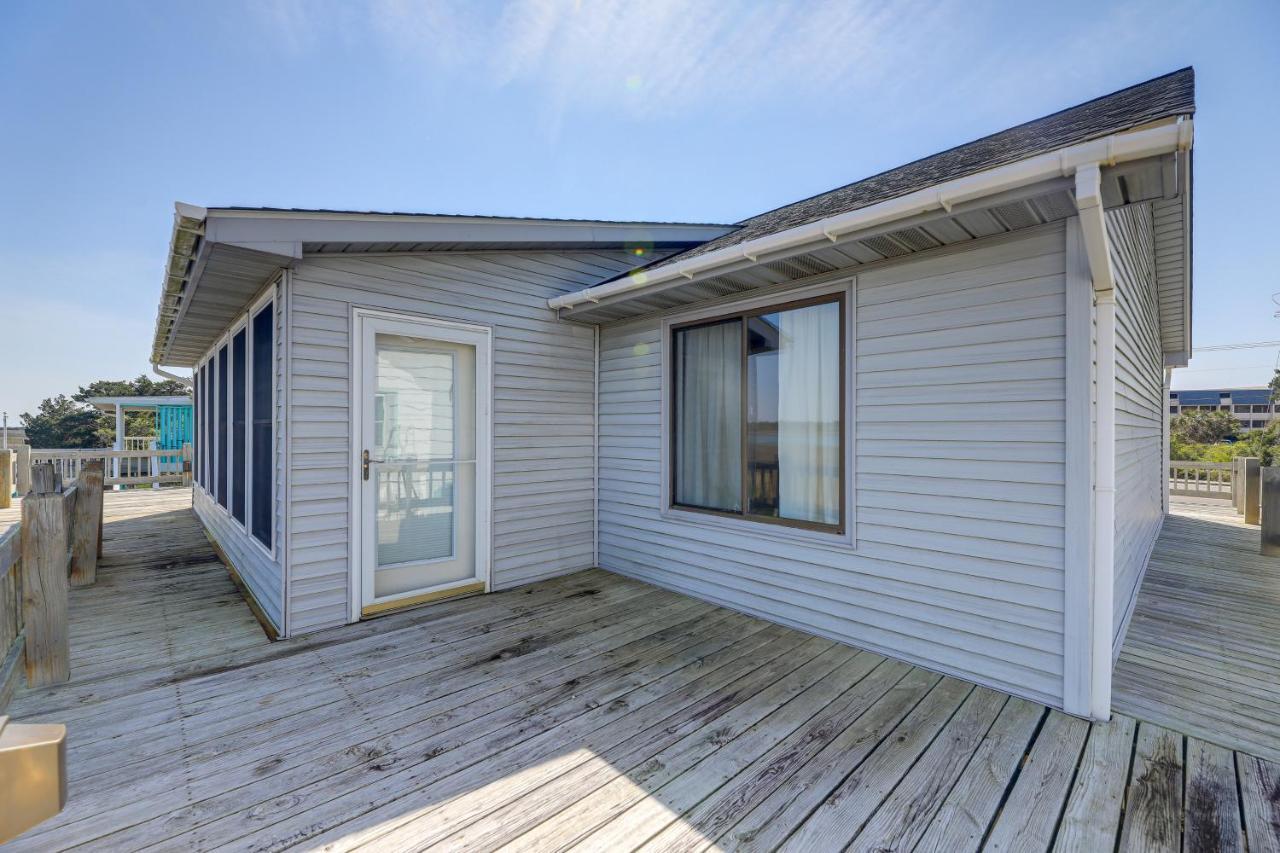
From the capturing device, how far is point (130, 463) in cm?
1062

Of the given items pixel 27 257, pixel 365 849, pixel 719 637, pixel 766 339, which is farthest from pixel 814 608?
pixel 27 257

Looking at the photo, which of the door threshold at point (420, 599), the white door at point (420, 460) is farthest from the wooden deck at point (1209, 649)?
the white door at point (420, 460)

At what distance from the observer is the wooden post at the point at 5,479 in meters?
7.72

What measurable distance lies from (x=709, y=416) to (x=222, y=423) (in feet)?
17.0

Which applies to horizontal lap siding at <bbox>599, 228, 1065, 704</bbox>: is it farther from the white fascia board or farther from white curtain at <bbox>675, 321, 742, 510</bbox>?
the white fascia board

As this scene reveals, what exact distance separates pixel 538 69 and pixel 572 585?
4.75 m

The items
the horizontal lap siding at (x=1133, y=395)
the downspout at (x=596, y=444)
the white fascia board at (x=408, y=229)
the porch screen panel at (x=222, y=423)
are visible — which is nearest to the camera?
the white fascia board at (x=408, y=229)

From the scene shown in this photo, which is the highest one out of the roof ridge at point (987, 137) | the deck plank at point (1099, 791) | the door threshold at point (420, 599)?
the roof ridge at point (987, 137)

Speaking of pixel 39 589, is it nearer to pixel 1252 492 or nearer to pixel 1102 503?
pixel 1102 503

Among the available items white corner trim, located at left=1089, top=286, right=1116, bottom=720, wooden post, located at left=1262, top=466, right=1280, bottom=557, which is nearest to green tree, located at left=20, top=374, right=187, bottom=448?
white corner trim, located at left=1089, top=286, right=1116, bottom=720

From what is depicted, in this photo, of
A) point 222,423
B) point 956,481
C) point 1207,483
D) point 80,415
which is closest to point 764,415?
point 956,481

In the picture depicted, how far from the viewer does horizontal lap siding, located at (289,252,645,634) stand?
3.39 m

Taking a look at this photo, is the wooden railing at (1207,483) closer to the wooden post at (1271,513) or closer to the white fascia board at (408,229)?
the wooden post at (1271,513)

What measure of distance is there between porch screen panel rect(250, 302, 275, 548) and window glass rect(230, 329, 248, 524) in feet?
1.53
